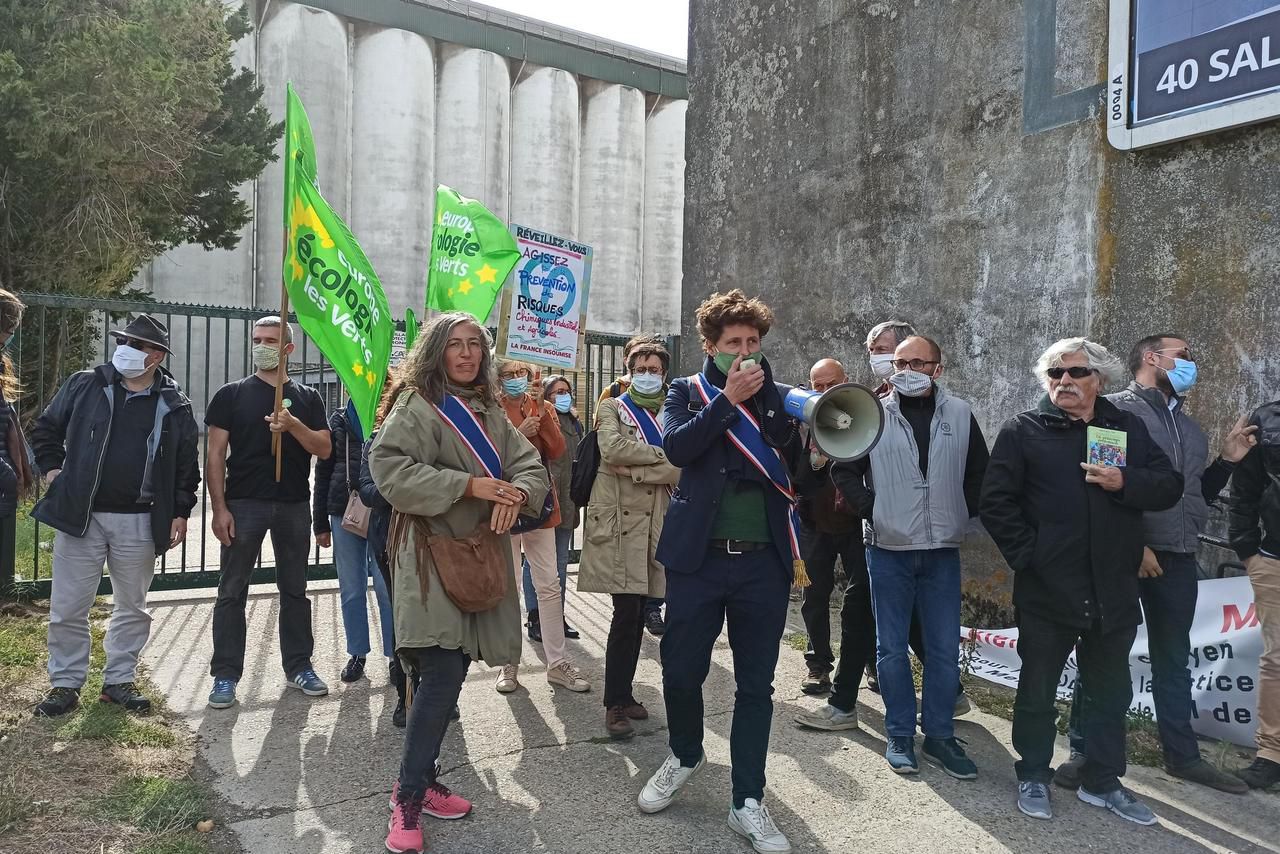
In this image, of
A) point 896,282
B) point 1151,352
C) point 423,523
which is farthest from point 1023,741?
point 896,282

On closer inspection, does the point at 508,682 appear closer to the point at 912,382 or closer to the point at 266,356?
the point at 266,356

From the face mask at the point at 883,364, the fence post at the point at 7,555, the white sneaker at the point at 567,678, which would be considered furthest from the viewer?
the fence post at the point at 7,555

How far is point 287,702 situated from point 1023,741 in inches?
143

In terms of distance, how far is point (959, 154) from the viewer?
661 cm

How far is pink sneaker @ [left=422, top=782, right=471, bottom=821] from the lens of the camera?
357 centimetres

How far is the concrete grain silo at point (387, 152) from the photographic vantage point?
90.7ft

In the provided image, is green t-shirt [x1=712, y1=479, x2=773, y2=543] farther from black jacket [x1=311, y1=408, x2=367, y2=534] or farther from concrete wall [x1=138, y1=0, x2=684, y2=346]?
concrete wall [x1=138, y1=0, x2=684, y2=346]

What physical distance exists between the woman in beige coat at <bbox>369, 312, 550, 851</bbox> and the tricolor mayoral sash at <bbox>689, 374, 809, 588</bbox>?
73 cm

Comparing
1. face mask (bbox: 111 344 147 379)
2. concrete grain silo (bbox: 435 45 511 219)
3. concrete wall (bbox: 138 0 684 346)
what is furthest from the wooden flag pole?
concrete grain silo (bbox: 435 45 511 219)

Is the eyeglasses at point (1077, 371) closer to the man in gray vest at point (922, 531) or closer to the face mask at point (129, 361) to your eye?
the man in gray vest at point (922, 531)

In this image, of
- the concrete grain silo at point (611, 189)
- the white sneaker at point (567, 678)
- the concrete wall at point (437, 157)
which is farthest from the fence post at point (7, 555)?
the concrete grain silo at point (611, 189)

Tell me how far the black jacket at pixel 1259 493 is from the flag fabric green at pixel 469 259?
3.95 meters

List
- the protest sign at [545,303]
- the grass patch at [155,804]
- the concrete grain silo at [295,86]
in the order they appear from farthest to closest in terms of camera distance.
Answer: the concrete grain silo at [295,86]
the protest sign at [545,303]
the grass patch at [155,804]

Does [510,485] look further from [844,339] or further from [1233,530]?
[844,339]
